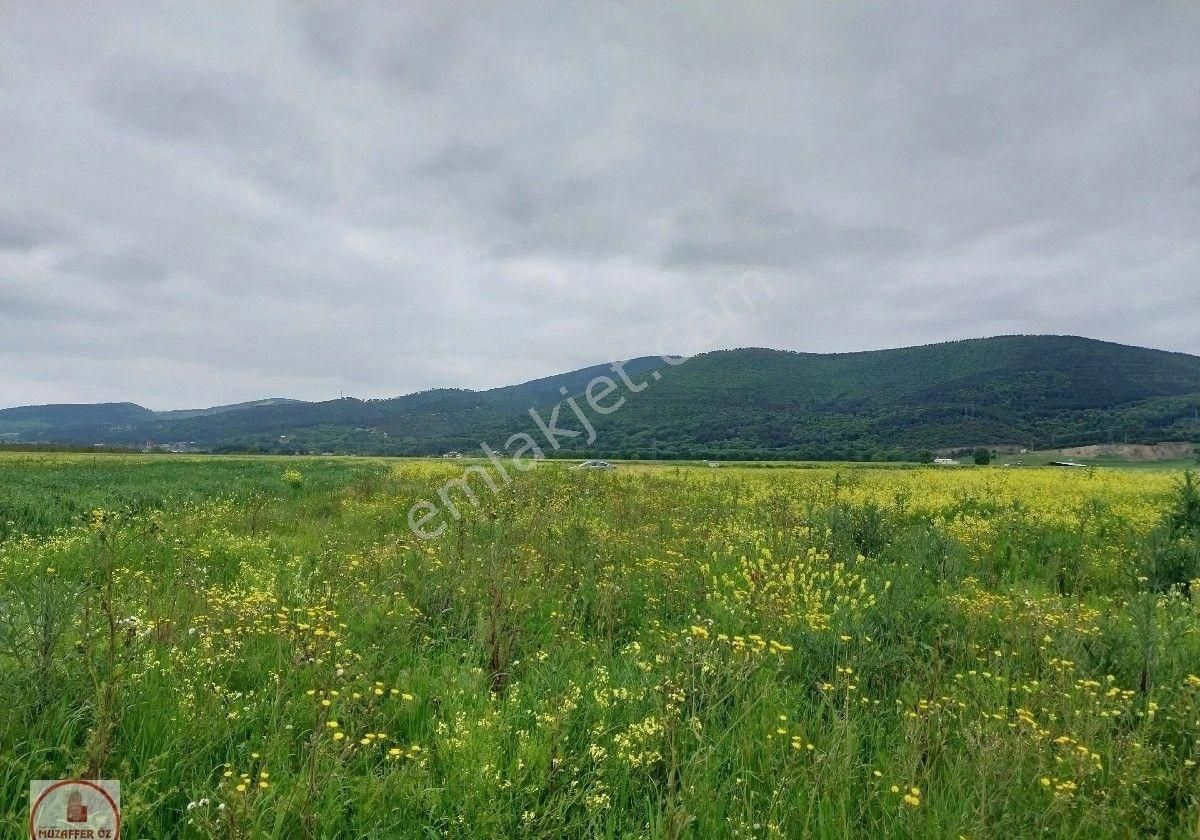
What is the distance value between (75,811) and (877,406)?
422 feet

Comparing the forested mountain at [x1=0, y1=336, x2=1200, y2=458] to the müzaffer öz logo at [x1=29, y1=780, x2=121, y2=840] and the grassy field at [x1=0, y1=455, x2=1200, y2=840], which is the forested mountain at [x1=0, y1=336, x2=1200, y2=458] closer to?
the grassy field at [x1=0, y1=455, x2=1200, y2=840]

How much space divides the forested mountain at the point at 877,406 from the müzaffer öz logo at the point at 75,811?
75.0 m

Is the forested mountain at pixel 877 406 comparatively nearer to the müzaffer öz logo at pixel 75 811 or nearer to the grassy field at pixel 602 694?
the grassy field at pixel 602 694

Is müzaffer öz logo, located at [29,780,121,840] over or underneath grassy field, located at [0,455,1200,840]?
over

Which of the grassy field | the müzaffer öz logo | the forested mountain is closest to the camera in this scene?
the müzaffer öz logo

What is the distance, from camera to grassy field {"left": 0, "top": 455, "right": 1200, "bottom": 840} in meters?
2.66

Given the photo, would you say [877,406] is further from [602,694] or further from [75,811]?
[75,811]

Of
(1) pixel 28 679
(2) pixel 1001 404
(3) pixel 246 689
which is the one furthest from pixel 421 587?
(2) pixel 1001 404

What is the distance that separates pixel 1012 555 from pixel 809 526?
2.88 m

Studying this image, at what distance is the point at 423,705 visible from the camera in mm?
3684

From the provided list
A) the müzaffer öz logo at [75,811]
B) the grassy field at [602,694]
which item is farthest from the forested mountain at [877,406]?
the müzaffer öz logo at [75,811]

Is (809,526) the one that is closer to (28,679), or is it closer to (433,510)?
(433,510)

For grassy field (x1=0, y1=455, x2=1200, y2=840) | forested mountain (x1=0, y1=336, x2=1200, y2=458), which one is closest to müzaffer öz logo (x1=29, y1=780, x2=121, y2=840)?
grassy field (x1=0, y1=455, x2=1200, y2=840)

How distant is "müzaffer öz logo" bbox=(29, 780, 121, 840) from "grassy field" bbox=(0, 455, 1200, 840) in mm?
214
